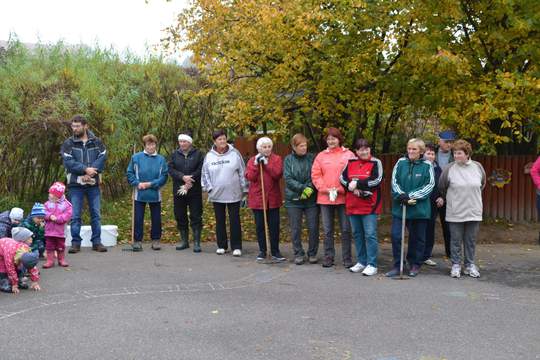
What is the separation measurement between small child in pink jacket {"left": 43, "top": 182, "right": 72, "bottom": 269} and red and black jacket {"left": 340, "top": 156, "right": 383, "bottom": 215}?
3556 mm

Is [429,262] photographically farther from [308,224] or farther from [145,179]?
[145,179]

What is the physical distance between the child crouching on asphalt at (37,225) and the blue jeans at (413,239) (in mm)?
4376

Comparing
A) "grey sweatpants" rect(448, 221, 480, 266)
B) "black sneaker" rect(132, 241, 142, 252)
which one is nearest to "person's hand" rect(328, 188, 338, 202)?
"grey sweatpants" rect(448, 221, 480, 266)

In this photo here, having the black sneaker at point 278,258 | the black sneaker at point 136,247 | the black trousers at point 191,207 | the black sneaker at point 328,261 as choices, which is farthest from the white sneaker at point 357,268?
the black sneaker at point 136,247

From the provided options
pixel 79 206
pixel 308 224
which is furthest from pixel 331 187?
pixel 79 206

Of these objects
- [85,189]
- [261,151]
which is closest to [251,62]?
[261,151]

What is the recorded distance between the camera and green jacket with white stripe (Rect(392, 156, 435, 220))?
7785 mm

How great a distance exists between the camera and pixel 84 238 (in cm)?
954

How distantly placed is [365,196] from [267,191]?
154cm

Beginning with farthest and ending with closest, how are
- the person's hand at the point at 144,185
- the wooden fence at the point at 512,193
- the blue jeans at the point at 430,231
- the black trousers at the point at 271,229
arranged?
1. the wooden fence at the point at 512,193
2. the person's hand at the point at 144,185
3. the black trousers at the point at 271,229
4. the blue jeans at the point at 430,231

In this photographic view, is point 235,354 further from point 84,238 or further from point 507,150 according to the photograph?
point 507,150

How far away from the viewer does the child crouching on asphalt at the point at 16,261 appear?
6.66m

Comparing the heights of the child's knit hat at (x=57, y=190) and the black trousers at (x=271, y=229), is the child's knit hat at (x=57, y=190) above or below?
above

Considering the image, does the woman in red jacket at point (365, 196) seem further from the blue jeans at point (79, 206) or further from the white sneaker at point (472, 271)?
the blue jeans at point (79, 206)
